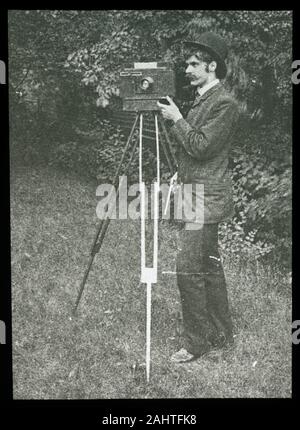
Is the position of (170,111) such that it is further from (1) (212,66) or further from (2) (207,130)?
(1) (212,66)

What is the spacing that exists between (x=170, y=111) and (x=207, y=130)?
29 centimetres

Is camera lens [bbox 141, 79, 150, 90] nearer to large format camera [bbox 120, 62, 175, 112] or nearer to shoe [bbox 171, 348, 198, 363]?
large format camera [bbox 120, 62, 175, 112]

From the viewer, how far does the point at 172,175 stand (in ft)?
14.2

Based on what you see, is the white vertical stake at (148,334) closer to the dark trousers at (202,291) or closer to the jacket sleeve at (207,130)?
the dark trousers at (202,291)

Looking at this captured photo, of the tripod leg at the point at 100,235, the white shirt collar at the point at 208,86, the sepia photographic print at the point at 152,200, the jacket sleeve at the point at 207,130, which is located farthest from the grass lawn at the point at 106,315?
the white shirt collar at the point at 208,86

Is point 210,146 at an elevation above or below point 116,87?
below

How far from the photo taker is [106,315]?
458 cm

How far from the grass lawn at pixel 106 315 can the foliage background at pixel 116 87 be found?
0.23 m

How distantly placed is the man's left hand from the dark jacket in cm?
5

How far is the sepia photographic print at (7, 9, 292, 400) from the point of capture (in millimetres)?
4223

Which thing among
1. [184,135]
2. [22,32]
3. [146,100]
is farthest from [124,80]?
[22,32]

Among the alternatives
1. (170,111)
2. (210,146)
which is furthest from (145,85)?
(210,146)

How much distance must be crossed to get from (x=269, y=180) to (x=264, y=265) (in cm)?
67
